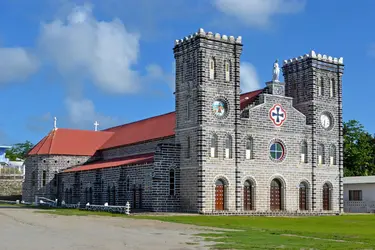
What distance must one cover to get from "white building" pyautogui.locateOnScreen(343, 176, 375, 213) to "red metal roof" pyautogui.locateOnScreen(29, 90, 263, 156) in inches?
771

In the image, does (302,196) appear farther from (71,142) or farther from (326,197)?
(71,142)

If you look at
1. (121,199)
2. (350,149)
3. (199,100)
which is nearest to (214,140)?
(199,100)

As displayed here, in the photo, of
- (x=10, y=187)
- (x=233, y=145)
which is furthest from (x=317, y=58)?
(x=10, y=187)

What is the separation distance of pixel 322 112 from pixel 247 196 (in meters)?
10.5

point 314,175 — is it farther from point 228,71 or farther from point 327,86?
point 228,71

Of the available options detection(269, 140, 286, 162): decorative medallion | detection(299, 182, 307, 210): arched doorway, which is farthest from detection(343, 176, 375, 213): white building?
detection(269, 140, 286, 162): decorative medallion

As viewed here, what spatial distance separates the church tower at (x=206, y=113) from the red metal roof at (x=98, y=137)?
8298 millimetres

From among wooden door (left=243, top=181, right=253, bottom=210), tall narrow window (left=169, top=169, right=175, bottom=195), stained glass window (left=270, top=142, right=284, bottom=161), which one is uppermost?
stained glass window (left=270, top=142, right=284, bottom=161)

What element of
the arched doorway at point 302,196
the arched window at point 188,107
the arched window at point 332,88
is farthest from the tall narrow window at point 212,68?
the arched window at point 332,88

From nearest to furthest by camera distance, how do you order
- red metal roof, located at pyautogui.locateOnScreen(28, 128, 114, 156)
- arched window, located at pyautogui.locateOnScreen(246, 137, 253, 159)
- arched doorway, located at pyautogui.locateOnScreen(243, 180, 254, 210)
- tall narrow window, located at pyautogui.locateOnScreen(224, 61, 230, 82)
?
tall narrow window, located at pyautogui.locateOnScreen(224, 61, 230, 82), arched doorway, located at pyautogui.locateOnScreen(243, 180, 254, 210), arched window, located at pyautogui.locateOnScreen(246, 137, 253, 159), red metal roof, located at pyautogui.locateOnScreen(28, 128, 114, 156)

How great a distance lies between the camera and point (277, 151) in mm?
47500

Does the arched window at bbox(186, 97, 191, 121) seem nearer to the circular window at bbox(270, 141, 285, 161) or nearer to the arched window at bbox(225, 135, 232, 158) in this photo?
the arched window at bbox(225, 135, 232, 158)

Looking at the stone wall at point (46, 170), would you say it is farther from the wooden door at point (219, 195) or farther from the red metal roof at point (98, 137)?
the wooden door at point (219, 195)

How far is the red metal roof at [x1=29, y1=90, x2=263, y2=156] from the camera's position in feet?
180
